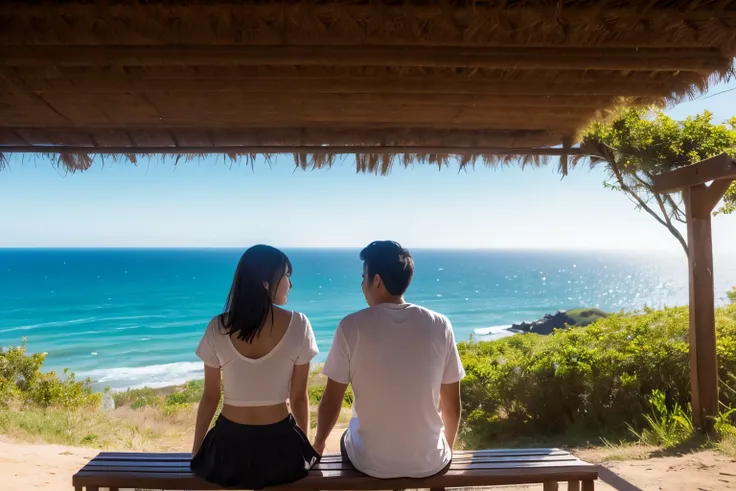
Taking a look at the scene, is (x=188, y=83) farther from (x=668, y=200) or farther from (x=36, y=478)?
(x=668, y=200)

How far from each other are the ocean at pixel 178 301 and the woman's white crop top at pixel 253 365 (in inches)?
363

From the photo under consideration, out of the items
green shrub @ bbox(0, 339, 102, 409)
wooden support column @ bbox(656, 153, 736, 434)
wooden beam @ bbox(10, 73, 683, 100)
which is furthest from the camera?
green shrub @ bbox(0, 339, 102, 409)

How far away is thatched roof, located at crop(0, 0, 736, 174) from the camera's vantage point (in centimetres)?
168

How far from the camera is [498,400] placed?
4.74 metres

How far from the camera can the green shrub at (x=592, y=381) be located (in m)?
4.05

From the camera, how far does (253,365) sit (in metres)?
1.58

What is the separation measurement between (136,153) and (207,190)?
50557mm

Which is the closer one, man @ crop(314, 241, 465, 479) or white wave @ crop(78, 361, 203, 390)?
man @ crop(314, 241, 465, 479)

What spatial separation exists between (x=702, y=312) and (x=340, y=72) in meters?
2.73

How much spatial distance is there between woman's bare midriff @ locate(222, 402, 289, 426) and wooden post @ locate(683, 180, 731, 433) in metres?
2.85

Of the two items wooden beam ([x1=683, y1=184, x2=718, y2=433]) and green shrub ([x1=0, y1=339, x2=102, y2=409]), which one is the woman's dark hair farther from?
green shrub ([x1=0, y1=339, x2=102, y2=409])

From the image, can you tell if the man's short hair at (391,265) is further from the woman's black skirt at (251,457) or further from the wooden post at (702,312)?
the wooden post at (702,312)

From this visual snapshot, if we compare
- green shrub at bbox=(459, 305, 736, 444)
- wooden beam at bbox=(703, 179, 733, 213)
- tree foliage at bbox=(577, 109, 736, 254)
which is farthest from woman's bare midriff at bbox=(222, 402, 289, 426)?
tree foliage at bbox=(577, 109, 736, 254)

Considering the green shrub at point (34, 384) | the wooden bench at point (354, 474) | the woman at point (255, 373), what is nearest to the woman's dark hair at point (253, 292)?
the woman at point (255, 373)
